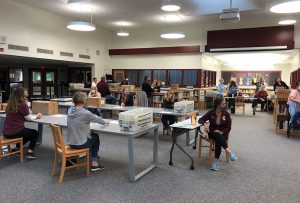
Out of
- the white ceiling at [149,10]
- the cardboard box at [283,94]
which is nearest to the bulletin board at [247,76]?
the white ceiling at [149,10]

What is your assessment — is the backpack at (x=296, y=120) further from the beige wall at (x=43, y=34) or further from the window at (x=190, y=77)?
the beige wall at (x=43, y=34)

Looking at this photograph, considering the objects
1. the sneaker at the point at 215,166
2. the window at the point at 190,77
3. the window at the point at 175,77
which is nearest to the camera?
the sneaker at the point at 215,166

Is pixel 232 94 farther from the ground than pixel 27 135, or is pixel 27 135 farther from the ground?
pixel 232 94

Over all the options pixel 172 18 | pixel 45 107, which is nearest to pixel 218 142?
pixel 45 107

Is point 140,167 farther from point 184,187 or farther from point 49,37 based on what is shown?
point 49,37

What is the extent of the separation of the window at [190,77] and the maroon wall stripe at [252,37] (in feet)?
4.91

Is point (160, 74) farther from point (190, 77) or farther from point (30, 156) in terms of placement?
point (30, 156)

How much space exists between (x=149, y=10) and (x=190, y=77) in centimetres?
428

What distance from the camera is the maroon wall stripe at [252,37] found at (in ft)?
36.2

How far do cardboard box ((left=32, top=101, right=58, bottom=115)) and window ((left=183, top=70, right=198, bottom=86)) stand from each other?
28.6ft

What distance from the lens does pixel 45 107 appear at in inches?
209

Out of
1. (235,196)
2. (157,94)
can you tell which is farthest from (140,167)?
(157,94)

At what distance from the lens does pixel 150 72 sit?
14031 mm

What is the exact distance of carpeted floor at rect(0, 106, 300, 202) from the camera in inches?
129
